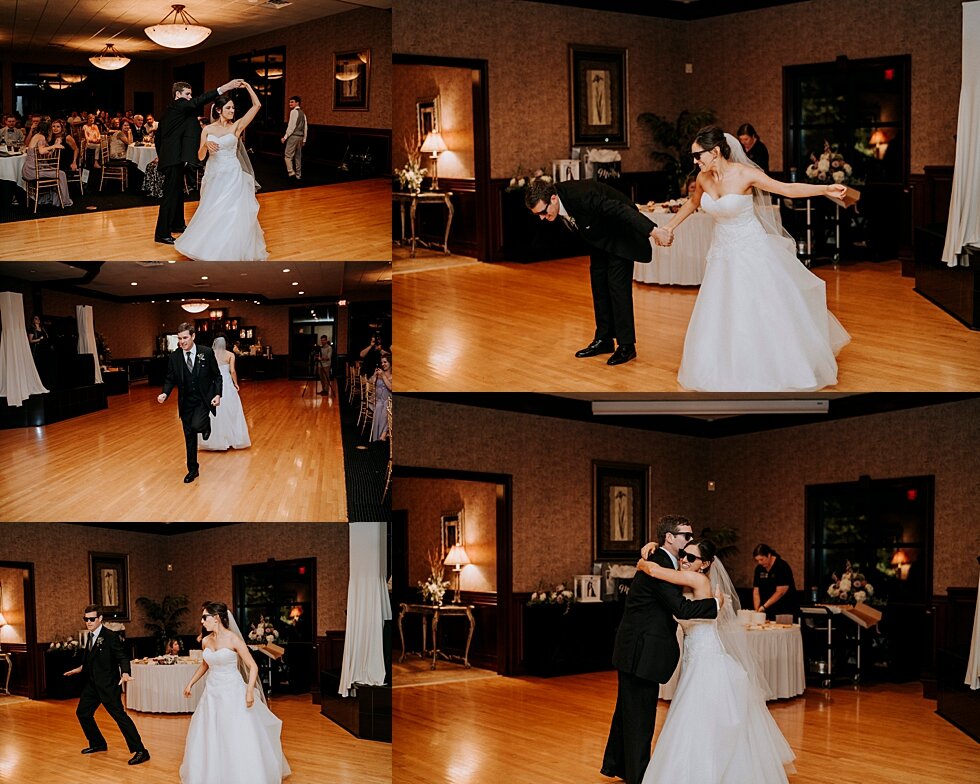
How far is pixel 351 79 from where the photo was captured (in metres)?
6.68

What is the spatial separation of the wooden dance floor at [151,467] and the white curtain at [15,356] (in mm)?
236

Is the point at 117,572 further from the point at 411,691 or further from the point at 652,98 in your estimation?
the point at 652,98

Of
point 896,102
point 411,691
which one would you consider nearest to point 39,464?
point 411,691

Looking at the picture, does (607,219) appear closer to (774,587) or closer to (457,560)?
(774,587)

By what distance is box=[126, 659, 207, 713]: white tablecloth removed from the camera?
6781mm

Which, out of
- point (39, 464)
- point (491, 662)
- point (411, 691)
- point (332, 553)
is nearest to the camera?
point (39, 464)

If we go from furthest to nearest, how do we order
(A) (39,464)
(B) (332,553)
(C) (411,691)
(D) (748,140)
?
1. (C) (411,691)
2. (D) (748,140)
3. (B) (332,553)
4. (A) (39,464)

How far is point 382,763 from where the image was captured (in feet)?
23.1

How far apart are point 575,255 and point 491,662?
13.7ft

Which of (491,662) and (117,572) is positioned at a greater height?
(117,572)

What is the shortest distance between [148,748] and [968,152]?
7014 millimetres

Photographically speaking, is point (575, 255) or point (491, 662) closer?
point (575, 255)

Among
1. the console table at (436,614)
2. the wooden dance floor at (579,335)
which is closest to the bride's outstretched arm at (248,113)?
the wooden dance floor at (579,335)

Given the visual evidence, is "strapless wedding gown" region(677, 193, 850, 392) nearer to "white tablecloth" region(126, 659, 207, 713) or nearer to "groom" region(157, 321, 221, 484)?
"groom" region(157, 321, 221, 484)
